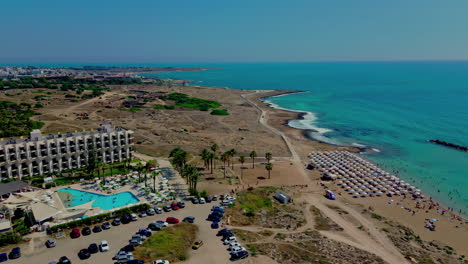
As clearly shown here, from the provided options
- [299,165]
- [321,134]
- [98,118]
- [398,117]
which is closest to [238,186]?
[299,165]

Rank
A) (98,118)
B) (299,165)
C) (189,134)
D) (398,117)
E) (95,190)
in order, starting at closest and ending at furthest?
(95,190), (299,165), (189,134), (98,118), (398,117)

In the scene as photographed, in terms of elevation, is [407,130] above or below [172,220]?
above

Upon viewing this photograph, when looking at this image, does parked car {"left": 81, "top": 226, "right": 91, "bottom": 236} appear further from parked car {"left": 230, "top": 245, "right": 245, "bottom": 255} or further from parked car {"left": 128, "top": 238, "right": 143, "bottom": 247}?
parked car {"left": 230, "top": 245, "right": 245, "bottom": 255}

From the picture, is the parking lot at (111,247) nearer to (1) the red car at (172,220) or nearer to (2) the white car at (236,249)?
(2) the white car at (236,249)

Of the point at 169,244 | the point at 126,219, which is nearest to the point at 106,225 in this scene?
the point at 126,219

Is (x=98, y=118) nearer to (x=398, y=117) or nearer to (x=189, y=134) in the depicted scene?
(x=189, y=134)

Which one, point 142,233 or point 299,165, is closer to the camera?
point 142,233

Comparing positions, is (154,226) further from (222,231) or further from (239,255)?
(239,255)
